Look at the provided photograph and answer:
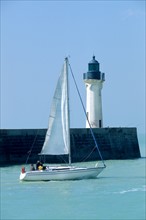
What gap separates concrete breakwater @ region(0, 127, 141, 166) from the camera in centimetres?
3266

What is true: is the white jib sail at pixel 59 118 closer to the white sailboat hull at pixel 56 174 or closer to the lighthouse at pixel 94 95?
the white sailboat hull at pixel 56 174

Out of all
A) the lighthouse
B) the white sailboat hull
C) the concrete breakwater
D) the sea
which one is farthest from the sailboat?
the lighthouse

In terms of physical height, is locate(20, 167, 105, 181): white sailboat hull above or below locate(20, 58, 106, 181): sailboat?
below

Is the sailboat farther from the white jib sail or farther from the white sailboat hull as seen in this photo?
the white sailboat hull

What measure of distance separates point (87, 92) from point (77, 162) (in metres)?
7.28

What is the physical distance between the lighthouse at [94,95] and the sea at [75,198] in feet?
42.9

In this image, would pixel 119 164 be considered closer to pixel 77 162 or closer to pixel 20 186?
pixel 77 162

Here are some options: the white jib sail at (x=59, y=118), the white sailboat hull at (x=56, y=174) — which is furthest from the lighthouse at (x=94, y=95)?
the white sailboat hull at (x=56, y=174)

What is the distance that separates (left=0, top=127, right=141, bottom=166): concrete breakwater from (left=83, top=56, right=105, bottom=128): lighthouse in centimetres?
169

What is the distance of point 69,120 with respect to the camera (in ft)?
88.7

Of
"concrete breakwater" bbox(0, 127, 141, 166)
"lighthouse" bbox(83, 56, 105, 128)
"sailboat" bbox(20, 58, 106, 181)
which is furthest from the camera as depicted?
"lighthouse" bbox(83, 56, 105, 128)

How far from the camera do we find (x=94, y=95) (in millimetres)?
40906

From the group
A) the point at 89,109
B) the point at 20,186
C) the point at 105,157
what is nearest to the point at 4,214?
the point at 20,186

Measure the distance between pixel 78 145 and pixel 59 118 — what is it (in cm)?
903
